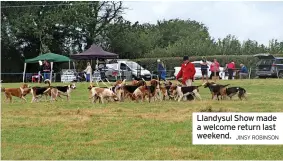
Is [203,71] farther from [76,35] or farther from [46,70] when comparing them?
[76,35]

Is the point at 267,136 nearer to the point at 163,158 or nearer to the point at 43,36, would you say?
the point at 163,158

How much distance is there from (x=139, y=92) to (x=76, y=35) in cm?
3431

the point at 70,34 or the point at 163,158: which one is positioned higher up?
the point at 70,34

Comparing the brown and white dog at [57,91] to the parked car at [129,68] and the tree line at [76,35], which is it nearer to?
the parked car at [129,68]

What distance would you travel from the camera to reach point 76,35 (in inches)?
2114

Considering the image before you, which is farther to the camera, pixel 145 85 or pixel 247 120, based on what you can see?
pixel 145 85

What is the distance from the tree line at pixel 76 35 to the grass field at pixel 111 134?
32744mm

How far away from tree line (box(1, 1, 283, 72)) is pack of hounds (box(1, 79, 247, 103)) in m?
29.2

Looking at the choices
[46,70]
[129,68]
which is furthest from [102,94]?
[129,68]

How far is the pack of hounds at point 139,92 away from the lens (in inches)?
795

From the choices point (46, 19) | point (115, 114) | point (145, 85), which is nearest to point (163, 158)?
point (115, 114)

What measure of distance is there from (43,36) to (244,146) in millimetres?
42059

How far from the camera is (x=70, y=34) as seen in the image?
176ft
